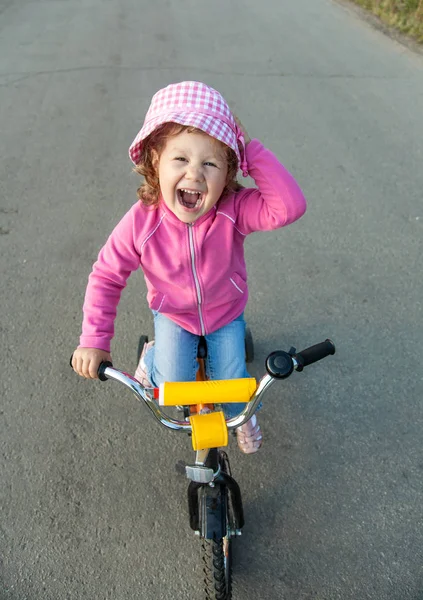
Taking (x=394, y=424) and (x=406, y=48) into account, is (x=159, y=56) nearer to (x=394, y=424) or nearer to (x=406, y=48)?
(x=406, y=48)

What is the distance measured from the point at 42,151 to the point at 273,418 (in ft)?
10.8

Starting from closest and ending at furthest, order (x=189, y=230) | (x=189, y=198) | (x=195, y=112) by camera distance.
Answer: (x=195, y=112) < (x=189, y=198) < (x=189, y=230)

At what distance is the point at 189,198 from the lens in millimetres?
1758

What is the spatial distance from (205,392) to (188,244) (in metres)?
0.71

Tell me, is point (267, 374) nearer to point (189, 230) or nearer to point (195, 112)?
point (189, 230)

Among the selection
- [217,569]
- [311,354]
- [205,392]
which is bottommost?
[217,569]

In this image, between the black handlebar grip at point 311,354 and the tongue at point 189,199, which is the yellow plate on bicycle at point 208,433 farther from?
the tongue at point 189,199

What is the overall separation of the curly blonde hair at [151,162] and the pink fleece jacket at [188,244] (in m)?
0.03

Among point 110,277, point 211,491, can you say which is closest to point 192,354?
point 110,277

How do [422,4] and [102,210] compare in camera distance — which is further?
[422,4]

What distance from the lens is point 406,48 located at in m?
6.50

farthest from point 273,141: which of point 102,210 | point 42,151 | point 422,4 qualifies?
point 422,4

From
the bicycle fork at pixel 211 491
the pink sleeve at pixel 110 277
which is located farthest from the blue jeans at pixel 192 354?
the bicycle fork at pixel 211 491

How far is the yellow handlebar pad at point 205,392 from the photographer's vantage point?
136 centimetres
